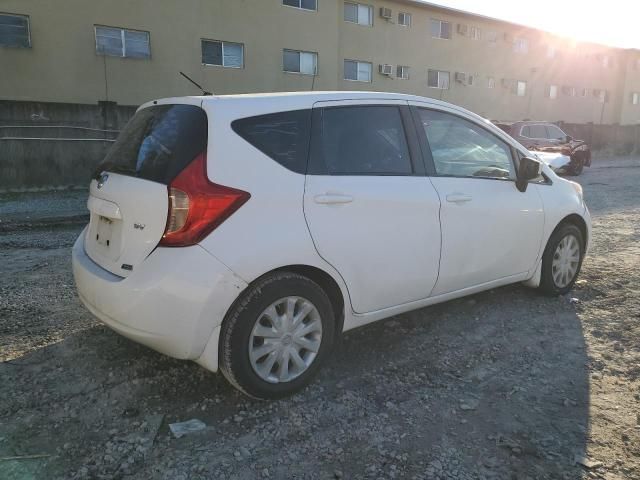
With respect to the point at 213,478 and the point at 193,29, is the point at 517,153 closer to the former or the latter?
the point at 213,478

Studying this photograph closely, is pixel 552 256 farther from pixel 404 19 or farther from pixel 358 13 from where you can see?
pixel 404 19

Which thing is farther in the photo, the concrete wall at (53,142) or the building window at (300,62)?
the building window at (300,62)

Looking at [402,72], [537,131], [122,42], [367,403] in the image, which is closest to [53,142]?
[122,42]

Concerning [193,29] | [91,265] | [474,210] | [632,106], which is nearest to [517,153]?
[474,210]

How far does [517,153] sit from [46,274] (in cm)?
453

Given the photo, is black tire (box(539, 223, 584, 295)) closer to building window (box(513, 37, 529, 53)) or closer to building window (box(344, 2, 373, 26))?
building window (box(344, 2, 373, 26))

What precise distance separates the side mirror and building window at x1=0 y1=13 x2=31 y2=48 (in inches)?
708

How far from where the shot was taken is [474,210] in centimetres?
359

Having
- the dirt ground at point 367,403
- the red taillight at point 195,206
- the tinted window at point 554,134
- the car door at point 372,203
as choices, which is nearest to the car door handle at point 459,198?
the car door at point 372,203

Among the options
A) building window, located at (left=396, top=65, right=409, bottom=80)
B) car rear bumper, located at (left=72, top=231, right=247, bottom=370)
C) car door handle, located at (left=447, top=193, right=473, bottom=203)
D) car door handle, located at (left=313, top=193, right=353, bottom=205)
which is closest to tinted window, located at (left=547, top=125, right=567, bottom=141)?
building window, located at (left=396, top=65, right=409, bottom=80)

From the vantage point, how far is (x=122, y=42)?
1816 cm

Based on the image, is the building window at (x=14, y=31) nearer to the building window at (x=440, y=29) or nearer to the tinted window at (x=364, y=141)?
the tinted window at (x=364, y=141)

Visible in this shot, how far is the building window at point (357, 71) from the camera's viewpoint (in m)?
24.2

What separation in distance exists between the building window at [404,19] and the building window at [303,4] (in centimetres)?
567
